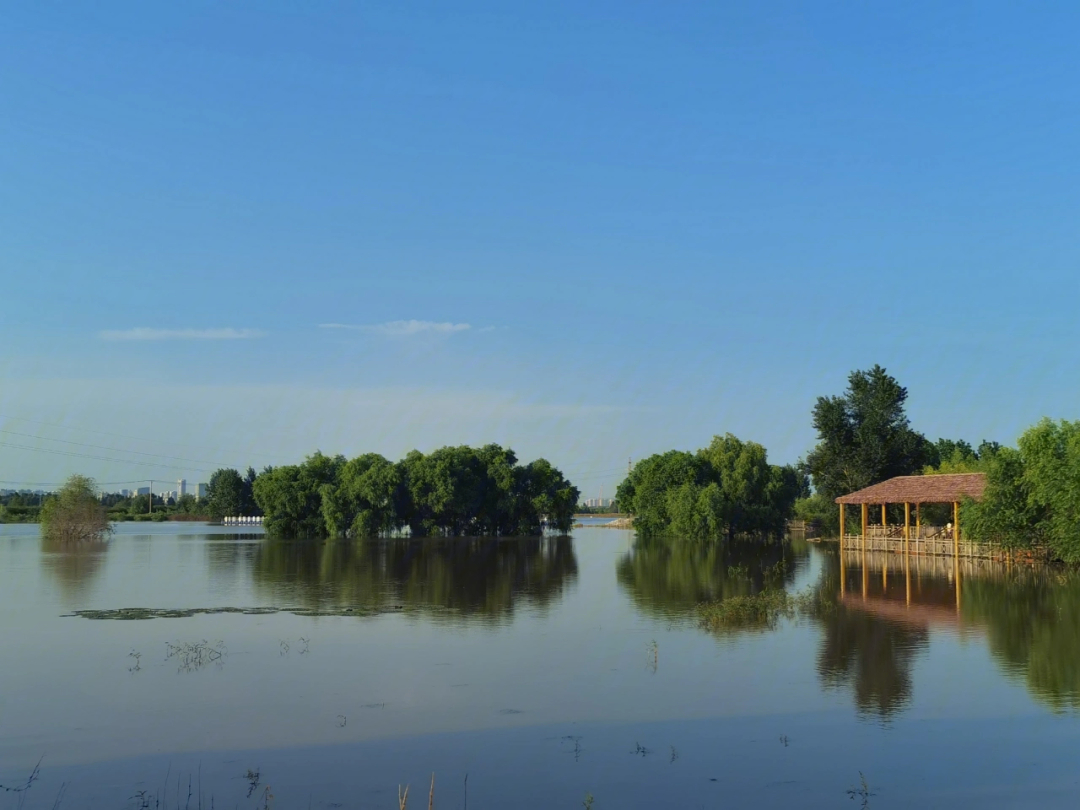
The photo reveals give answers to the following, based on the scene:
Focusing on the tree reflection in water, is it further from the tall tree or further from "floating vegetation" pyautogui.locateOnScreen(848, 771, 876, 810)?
the tall tree

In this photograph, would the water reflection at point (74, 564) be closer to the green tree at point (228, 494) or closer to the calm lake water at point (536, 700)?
the calm lake water at point (536, 700)

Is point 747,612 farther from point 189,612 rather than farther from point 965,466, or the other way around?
point 965,466

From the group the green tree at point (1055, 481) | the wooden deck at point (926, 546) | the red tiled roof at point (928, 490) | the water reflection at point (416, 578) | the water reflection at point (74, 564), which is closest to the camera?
the water reflection at point (416, 578)

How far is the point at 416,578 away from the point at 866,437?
123 ft

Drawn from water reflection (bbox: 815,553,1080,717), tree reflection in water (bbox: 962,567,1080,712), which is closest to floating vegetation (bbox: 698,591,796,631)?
water reflection (bbox: 815,553,1080,717)

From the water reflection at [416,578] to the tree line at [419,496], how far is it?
694 inches

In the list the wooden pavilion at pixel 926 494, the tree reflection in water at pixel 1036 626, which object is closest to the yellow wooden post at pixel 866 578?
the tree reflection in water at pixel 1036 626

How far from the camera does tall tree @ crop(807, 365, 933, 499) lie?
2429 inches

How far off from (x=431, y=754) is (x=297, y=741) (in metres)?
1.76

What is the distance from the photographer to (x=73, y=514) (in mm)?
65750

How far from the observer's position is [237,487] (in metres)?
128

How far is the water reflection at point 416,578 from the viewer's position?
25.9m

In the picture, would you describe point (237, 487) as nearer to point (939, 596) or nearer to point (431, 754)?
point (939, 596)

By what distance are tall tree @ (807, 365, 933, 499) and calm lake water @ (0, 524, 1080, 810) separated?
3438 centimetres
